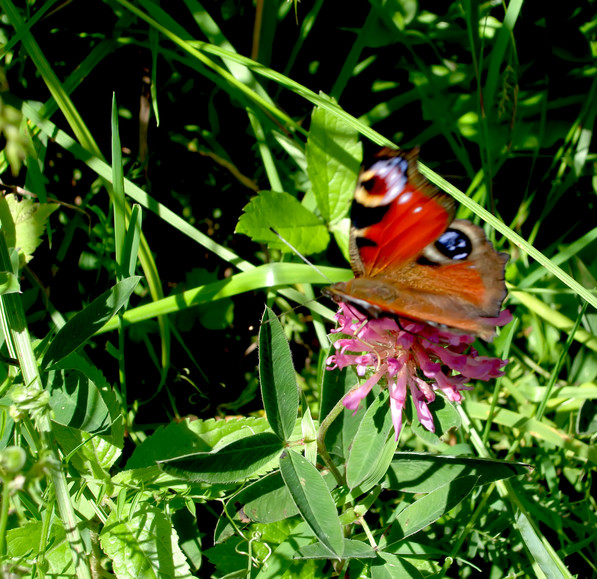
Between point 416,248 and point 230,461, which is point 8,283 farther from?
point 416,248

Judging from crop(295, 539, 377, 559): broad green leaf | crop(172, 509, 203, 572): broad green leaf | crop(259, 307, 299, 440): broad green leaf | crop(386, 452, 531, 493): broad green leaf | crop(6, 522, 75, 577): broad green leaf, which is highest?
crop(259, 307, 299, 440): broad green leaf

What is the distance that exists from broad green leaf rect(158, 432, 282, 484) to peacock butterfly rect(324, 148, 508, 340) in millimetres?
430

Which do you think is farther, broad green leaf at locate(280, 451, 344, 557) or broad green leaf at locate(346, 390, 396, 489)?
broad green leaf at locate(346, 390, 396, 489)

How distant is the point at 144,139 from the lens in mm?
2471

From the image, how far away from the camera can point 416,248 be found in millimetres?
1716

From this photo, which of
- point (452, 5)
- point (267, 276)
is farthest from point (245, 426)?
point (452, 5)

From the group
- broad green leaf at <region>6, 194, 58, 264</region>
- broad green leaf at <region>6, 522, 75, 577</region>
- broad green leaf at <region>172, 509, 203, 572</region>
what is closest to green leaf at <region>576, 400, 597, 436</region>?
broad green leaf at <region>172, 509, 203, 572</region>

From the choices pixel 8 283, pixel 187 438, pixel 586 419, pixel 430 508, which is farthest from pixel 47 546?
pixel 586 419

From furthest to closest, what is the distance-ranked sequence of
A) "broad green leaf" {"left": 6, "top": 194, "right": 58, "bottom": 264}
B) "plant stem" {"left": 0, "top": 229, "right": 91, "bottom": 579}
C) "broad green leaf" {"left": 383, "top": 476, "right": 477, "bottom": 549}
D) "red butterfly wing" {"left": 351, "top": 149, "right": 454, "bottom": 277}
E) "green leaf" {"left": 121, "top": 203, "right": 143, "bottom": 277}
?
"broad green leaf" {"left": 6, "top": 194, "right": 58, "bottom": 264} < "green leaf" {"left": 121, "top": 203, "right": 143, "bottom": 277} < "red butterfly wing" {"left": 351, "top": 149, "right": 454, "bottom": 277} < "broad green leaf" {"left": 383, "top": 476, "right": 477, "bottom": 549} < "plant stem" {"left": 0, "top": 229, "right": 91, "bottom": 579}

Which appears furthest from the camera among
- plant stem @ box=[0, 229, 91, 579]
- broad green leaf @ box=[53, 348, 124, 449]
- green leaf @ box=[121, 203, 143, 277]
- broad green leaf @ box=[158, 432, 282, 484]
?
green leaf @ box=[121, 203, 143, 277]

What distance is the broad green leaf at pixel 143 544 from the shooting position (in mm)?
1566

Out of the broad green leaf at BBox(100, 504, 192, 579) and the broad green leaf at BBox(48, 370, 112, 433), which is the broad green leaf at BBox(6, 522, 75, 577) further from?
the broad green leaf at BBox(48, 370, 112, 433)

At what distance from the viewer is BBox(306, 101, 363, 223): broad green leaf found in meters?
2.23

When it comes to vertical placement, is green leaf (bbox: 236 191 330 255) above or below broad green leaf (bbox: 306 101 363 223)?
below
